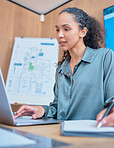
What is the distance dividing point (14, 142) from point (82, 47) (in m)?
0.95

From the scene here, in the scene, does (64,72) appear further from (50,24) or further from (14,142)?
(50,24)

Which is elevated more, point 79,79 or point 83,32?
point 83,32

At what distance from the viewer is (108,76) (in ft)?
2.78

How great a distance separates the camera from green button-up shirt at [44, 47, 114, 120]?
34.1 inches

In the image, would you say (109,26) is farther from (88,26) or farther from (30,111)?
(30,111)

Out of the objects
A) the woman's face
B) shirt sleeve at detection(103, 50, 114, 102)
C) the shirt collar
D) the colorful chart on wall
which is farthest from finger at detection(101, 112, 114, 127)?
the colorful chart on wall

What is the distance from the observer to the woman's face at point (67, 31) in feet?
3.45

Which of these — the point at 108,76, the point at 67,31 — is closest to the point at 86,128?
the point at 108,76

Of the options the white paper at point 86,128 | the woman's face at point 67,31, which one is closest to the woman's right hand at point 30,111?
the white paper at point 86,128

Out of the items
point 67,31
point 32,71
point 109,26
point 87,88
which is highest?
point 109,26

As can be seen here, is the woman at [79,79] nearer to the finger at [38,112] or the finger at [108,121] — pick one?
the finger at [38,112]

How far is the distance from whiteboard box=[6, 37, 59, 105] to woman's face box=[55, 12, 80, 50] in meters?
0.95

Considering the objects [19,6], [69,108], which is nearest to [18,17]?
[19,6]

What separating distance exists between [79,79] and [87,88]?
0.24 ft
